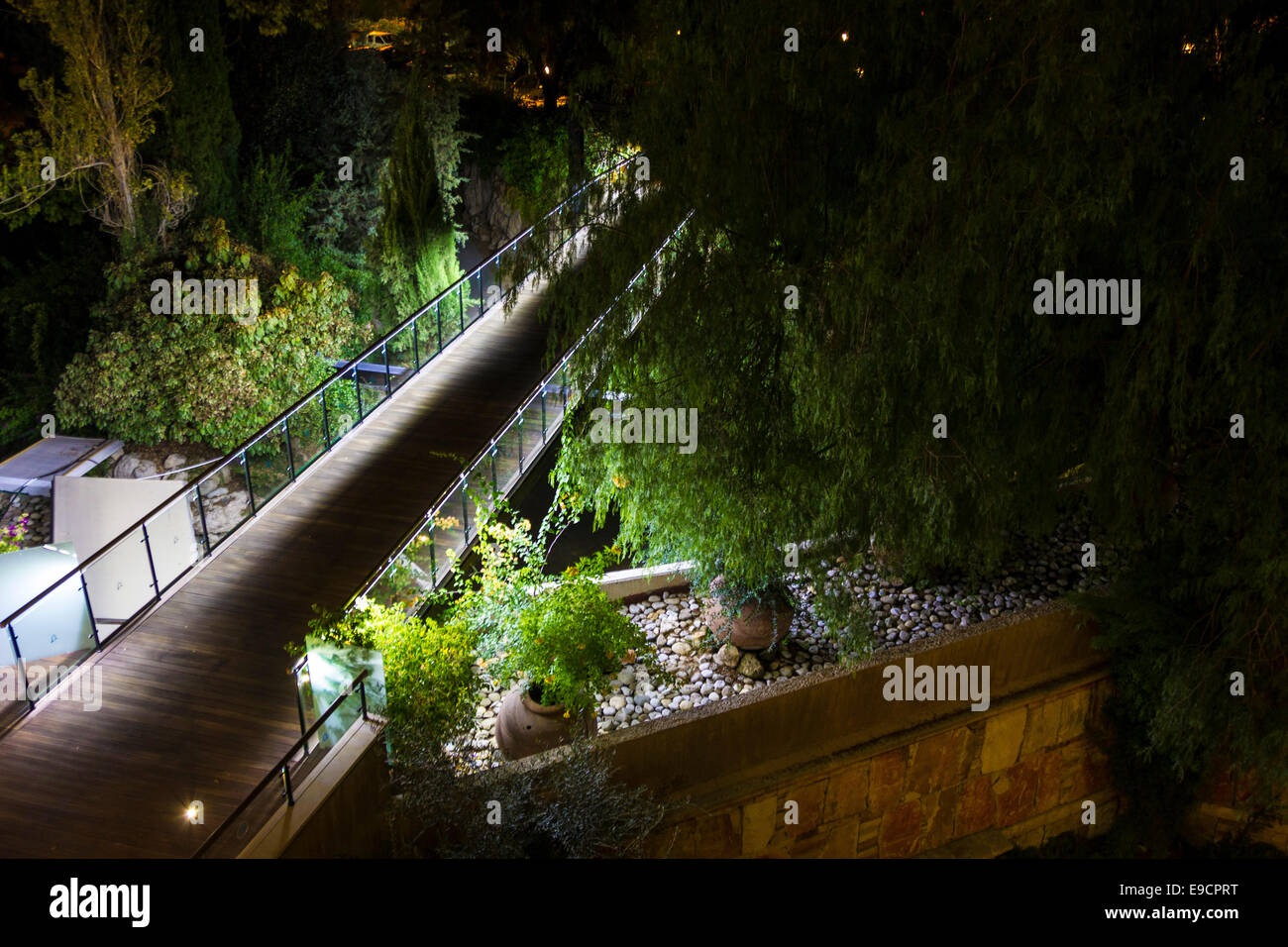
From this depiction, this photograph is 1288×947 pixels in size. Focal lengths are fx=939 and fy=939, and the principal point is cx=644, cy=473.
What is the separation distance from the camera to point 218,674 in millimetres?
7281

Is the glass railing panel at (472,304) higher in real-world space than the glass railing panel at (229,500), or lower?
higher

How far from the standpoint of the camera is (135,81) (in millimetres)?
13734

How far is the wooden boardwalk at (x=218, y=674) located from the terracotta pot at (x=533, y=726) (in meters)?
1.78

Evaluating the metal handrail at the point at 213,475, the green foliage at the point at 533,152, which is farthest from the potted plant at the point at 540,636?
the green foliage at the point at 533,152

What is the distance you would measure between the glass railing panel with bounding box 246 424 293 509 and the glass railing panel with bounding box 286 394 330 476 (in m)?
0.13

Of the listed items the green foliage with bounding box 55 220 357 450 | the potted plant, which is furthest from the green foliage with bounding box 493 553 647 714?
the green foliage with bounding box 55 220 357 450

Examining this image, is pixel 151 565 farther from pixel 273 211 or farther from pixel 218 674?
pixel 273 211

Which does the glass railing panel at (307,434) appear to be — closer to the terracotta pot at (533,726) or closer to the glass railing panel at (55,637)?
the glass railing panel at (55,637)

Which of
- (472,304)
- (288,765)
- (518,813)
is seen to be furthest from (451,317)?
(518,813)

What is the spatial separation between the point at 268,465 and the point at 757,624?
5.22 metres

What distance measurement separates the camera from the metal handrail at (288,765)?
522 cm

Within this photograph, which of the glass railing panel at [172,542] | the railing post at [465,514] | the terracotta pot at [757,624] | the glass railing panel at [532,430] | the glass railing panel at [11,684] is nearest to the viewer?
the glass railing panel at [11,684]

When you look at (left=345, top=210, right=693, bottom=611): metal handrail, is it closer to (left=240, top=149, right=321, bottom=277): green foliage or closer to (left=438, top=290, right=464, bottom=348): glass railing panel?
(left=438, top=290, right=464, bottom=348): glass railing panel
